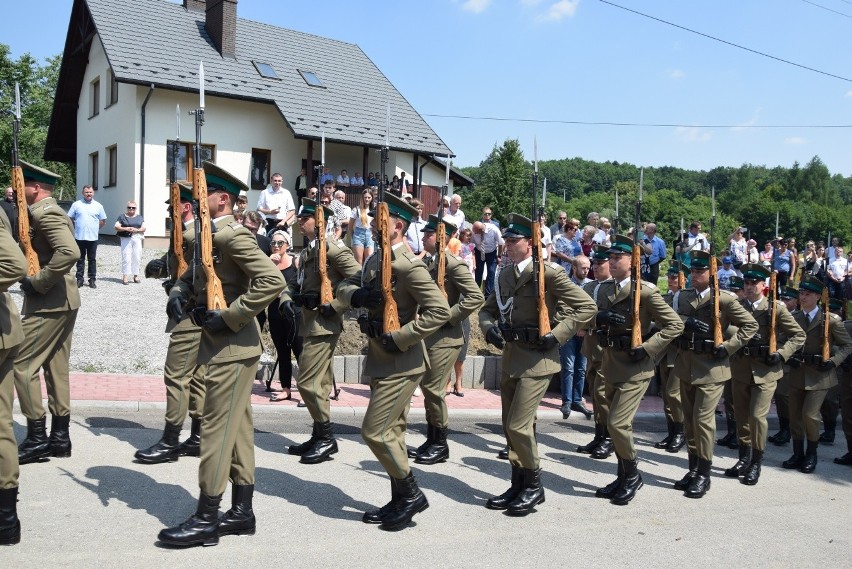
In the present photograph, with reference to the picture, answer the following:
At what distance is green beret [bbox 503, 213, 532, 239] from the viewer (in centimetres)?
664

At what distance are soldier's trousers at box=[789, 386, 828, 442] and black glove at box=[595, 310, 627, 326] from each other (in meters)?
3.17

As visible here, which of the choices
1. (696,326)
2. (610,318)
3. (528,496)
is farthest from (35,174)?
(696,326)

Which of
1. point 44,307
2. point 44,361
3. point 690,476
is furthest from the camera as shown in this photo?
point 690,476

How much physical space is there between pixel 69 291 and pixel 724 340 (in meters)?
5.96

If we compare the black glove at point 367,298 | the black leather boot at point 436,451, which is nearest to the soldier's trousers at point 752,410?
the black leather boot at point 436,451

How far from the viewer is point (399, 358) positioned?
228 inches

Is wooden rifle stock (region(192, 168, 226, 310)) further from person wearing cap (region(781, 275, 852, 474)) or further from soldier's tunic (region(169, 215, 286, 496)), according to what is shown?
person wearing cap (region(781, 275, 852, 474))

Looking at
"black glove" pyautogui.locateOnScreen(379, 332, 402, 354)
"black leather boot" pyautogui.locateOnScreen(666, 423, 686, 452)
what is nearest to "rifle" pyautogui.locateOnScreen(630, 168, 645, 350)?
"black glove" pyautogui.locateOnScreen(379, 332, 402, 354)

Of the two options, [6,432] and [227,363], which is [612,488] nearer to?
[227,363]

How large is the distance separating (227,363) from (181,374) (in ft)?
7.20

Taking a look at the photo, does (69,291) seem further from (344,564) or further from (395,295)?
(344,564)

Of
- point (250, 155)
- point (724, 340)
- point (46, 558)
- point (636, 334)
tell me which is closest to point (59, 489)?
point (46, 558)

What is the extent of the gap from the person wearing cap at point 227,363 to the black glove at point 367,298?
62 cm

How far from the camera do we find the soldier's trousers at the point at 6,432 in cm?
497
